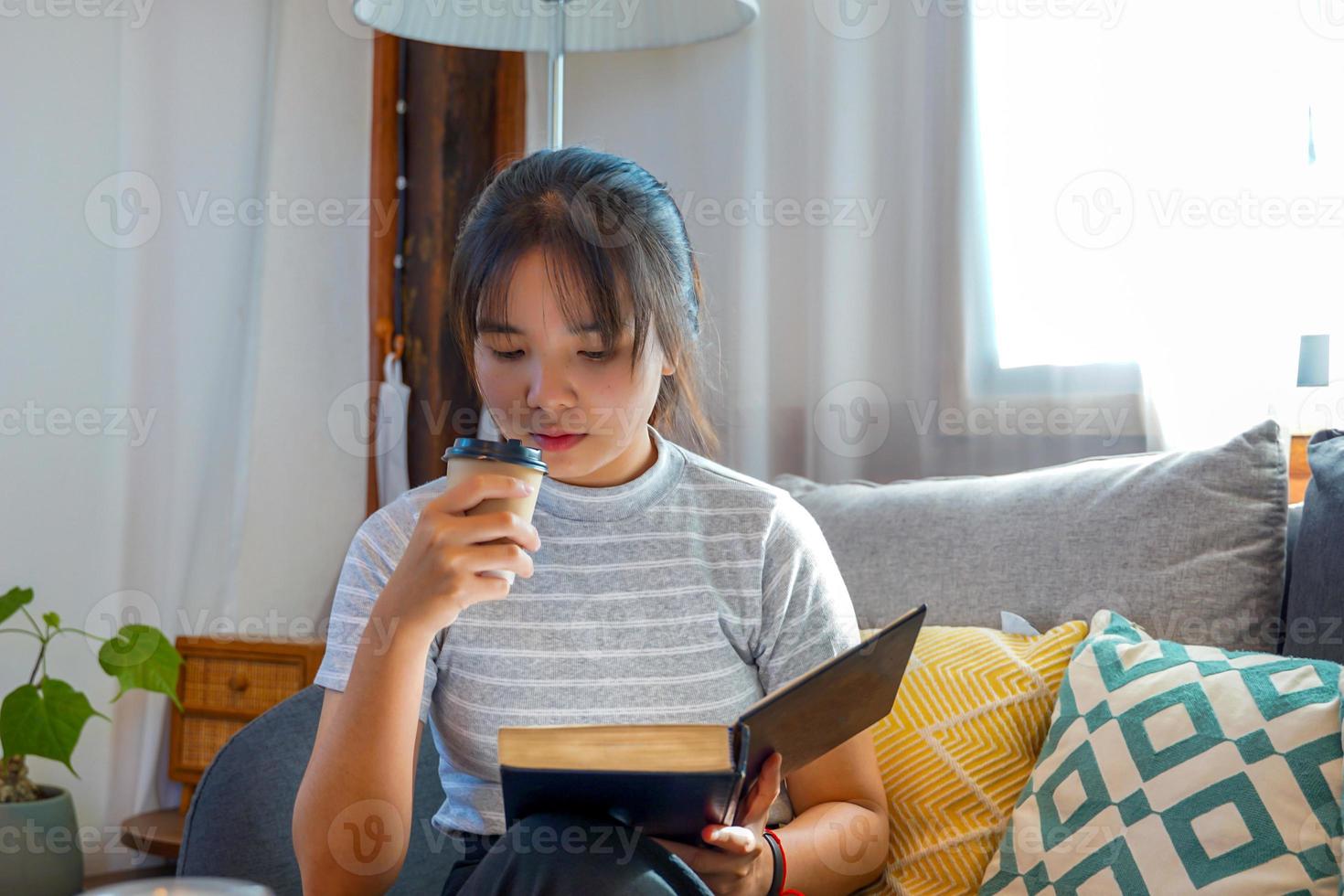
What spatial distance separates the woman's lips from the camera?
123cm

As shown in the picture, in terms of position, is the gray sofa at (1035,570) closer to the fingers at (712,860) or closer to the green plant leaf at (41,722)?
the fingers at (712,860)

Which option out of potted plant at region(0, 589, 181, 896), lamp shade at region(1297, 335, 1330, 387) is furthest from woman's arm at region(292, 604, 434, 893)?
lamp shade at region(1297, 335, 1330, 387)

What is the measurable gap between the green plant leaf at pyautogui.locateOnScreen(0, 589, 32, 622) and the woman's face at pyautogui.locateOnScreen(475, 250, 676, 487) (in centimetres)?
141

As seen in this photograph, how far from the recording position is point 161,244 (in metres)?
2.66

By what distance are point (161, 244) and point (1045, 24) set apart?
6.11 feet

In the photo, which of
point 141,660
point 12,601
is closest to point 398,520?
point 141,660

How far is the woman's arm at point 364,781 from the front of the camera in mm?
1092

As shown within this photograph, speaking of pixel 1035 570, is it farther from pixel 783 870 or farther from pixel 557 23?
pixel 557 23

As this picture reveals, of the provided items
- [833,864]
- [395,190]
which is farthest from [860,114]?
[833,864]

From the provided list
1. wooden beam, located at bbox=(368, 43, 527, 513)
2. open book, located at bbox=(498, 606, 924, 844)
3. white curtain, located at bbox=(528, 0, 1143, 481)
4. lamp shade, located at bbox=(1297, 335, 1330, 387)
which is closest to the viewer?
open book, located at bbox=(498, 606, 924, 844)

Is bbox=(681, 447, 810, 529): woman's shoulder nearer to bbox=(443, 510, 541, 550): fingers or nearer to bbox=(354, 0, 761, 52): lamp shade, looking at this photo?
bbox=(443, 510, 541, 550): fingers

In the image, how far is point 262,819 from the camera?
134cm

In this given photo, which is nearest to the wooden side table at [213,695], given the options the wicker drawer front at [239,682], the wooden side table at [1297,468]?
the wicker drawer front at [239,682]

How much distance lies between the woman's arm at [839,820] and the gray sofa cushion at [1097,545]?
0.38 meters
